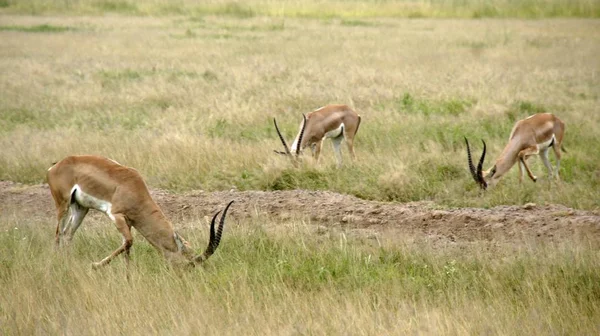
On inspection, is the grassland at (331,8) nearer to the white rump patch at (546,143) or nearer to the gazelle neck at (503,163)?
the white rump patch at (546,143)

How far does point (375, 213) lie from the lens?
8.77 m

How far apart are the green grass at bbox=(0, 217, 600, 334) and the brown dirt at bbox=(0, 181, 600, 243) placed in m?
0.82

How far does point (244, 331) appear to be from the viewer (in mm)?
5070

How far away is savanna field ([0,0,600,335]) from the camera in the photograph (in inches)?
217

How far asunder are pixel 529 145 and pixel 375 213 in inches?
131

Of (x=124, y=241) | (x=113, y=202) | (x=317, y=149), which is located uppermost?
(x=113, y=202)

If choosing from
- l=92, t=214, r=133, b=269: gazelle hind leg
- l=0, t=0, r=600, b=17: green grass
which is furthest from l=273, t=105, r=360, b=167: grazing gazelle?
l=0, t=0, r=600, b=17: green grass

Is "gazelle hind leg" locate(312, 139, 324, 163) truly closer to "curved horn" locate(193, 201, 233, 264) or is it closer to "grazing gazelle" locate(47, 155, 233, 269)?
"grazing gazelle" locate(47, 155, 233, 269)

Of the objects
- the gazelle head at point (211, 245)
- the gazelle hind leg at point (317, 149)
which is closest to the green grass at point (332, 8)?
the gazelle hind leg at point (317, 149)

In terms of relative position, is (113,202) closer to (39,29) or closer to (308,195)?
(308,195)

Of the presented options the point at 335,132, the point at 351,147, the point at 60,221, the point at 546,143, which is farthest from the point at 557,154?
the point at 60,221

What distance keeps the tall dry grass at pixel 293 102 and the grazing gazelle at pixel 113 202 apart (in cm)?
338

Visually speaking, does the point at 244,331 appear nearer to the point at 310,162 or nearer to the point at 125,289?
the point at 125,289

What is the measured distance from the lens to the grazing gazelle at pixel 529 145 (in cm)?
1076
